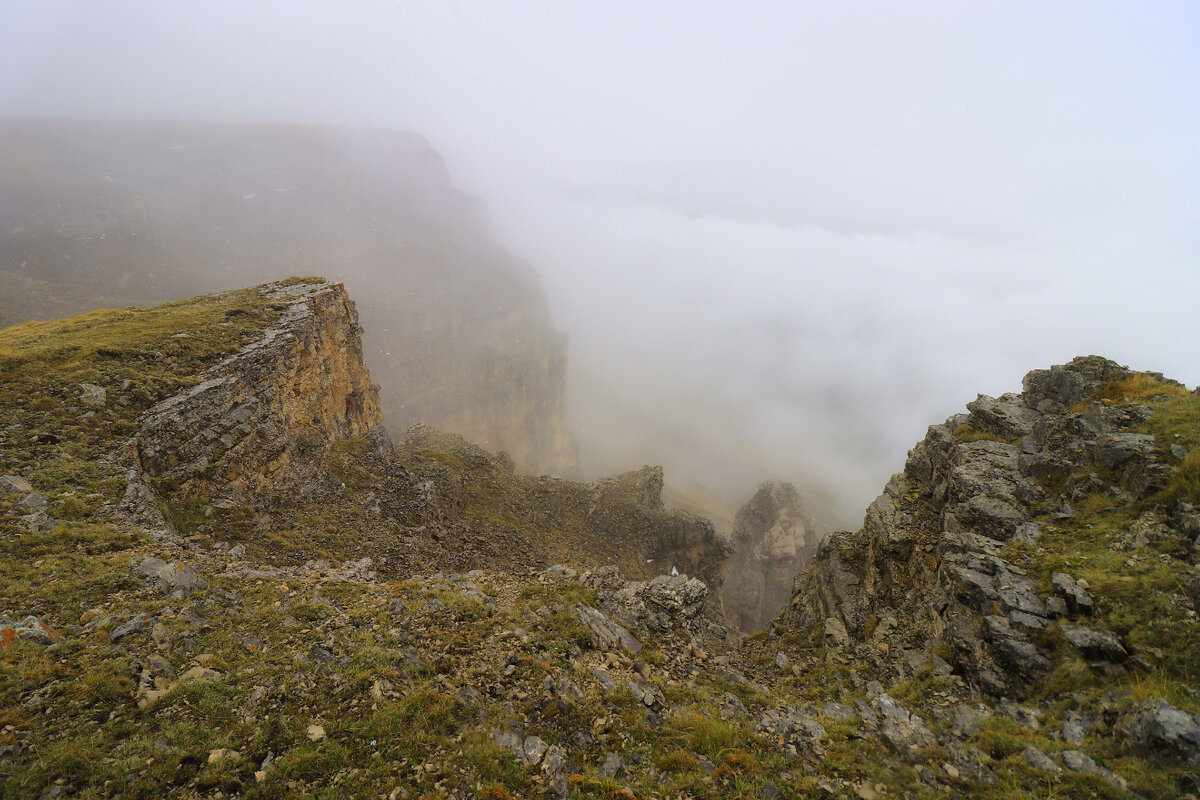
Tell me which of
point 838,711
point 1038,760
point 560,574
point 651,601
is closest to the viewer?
point 1038,760

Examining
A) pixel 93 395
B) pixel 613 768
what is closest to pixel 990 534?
pixel 613 768

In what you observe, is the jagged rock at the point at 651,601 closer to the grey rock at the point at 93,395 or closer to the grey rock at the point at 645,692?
the grey rock at the point at 645,692

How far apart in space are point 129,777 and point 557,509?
35725 mm

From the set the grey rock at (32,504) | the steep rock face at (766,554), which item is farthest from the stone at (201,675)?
the steep rock face at (766,554)

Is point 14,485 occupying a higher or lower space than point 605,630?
higher

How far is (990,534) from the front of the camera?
14.7 m

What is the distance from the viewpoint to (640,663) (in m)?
13.6

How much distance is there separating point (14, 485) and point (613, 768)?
809 inches

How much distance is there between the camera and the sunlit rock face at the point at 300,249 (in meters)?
83.6

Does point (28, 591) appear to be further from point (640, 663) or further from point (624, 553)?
point (624, 553)

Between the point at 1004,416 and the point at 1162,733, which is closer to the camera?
the point at 1162,733

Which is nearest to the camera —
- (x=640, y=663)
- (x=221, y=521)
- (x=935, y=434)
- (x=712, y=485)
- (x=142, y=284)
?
(x=640, y=663)

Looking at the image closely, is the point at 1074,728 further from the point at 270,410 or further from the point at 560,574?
the point at 270,410

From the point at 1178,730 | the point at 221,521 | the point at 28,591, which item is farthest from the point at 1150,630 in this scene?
the point at 221,521
